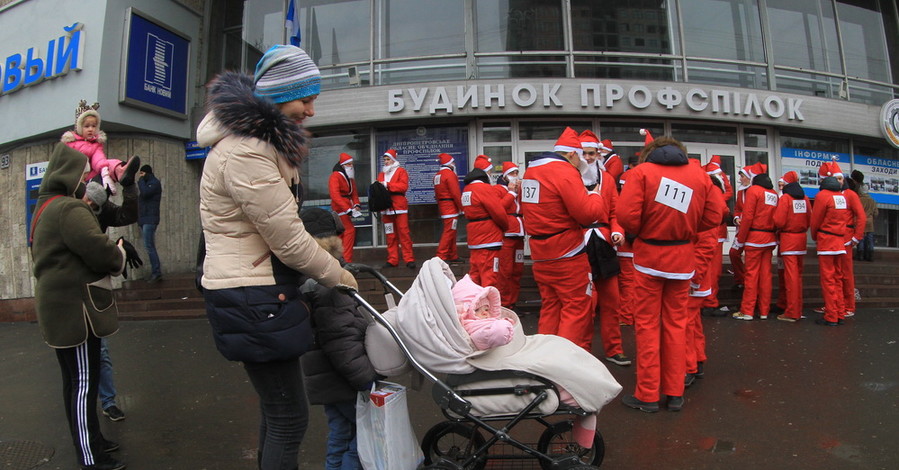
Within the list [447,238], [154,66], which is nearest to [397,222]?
[447,238]

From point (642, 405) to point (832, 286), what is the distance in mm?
4688

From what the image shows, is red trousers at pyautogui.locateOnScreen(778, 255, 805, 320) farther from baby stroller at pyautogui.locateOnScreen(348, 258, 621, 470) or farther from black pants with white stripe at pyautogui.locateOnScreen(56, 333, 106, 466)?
black pants with white stripe at pyautogui.locateOnScreen(56, 333, 106, 466)

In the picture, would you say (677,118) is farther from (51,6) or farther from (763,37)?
(51,6)

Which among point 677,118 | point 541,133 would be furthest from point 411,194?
point 677,118

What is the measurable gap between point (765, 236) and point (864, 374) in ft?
9.49

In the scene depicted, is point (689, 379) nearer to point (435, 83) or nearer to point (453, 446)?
point (453, 446)

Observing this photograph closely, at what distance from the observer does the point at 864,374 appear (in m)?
5.14

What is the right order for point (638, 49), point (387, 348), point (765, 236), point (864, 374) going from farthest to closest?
point (638, 49), point (765, 236), point (864, 374), point (387, 348)

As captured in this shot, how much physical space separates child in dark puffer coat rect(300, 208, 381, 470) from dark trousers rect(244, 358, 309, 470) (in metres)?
0.22

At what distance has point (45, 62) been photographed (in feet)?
34.8

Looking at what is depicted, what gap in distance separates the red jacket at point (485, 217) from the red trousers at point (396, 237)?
2.08m

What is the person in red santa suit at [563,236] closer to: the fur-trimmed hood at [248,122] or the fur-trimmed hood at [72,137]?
the fur-trimmed hood at [248,122]

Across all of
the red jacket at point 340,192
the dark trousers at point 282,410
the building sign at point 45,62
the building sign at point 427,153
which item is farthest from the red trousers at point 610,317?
the building sign at point 45,62

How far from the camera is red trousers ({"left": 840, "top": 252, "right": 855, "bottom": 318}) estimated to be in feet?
25.6
